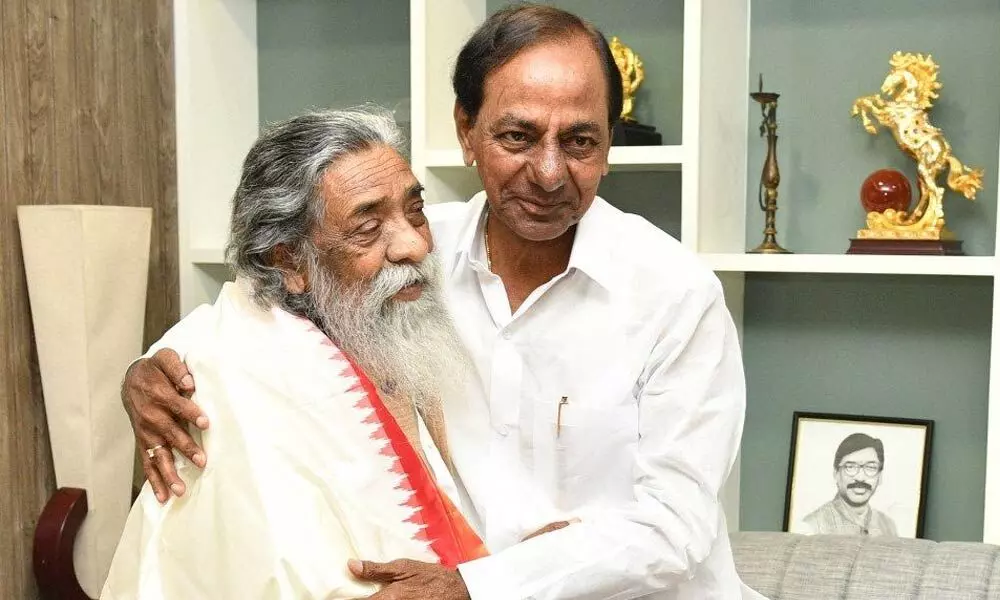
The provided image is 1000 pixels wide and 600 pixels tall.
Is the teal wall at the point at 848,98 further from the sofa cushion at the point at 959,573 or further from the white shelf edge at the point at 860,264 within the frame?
the sofa cushion at the point at 959,573

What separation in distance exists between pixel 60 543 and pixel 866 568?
5.63 ft

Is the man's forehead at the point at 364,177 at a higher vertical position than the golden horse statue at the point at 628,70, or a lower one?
lower

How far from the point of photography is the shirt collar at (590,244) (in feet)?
5.88

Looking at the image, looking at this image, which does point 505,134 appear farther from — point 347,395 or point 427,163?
point 427,163

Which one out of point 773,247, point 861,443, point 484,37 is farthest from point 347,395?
point 861,443

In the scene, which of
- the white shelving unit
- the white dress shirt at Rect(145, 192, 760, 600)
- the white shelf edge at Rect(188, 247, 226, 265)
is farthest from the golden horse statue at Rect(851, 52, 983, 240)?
the white shelf edge at Rect(188, 247, 226, 265)

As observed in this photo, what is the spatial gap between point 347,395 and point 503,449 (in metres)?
0.36

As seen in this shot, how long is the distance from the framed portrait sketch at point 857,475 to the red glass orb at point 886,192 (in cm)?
52

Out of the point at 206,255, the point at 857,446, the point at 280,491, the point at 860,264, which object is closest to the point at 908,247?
the point at 860,264

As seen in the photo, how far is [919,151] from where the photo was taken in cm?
260

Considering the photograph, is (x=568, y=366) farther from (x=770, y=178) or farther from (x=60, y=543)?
(x=60, y=543)

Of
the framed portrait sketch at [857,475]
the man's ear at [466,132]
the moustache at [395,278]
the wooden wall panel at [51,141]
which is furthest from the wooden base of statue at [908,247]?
the wooden wall panel at [51,141]

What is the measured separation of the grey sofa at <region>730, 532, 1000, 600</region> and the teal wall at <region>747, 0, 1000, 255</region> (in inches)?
31.5

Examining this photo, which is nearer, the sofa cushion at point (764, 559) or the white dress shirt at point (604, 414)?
the white dress shirt at point (604, 414)
